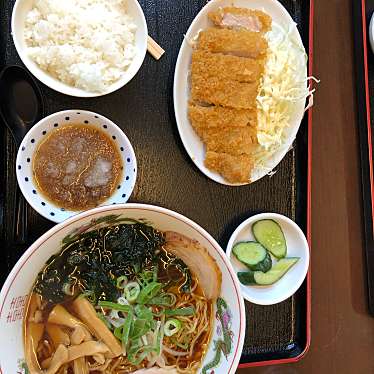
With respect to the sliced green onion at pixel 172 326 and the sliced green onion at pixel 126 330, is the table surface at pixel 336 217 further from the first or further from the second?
the sliced green onion at pixel 126 330

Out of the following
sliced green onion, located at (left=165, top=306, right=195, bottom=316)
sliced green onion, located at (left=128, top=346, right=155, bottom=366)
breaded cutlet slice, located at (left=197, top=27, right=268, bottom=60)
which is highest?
breaded cutlet slice, located at (left=197, top=27, right=268, bottom=60)

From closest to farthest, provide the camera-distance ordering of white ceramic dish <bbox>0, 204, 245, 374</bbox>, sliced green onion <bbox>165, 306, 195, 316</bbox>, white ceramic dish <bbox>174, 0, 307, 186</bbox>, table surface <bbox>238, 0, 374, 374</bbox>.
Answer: white ceramic dish <bbox>0, 204, 245, 374</bbox> → sliced green onion <bbox>165, 306, 195, 316</bbox> → white ceramic dish <bbox>174, 0, 307, 186</bbox> → table surface <bbox>238, 0, 374, 374</bbox>

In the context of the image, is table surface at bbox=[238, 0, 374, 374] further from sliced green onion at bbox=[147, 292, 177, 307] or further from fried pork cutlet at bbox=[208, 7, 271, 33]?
sliced green onion at bbox=[147, 292, 177, 307]

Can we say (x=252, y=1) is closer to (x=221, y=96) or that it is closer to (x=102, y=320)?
(x=221, y=96)

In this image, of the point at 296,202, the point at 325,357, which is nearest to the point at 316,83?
the point at 296,202

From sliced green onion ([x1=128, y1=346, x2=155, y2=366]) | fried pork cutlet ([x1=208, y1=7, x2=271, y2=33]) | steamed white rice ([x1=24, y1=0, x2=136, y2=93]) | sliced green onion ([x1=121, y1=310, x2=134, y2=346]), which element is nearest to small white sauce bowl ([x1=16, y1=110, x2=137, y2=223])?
steamed white rice ([x1=24, y1=0, x2=136, y2=93])
